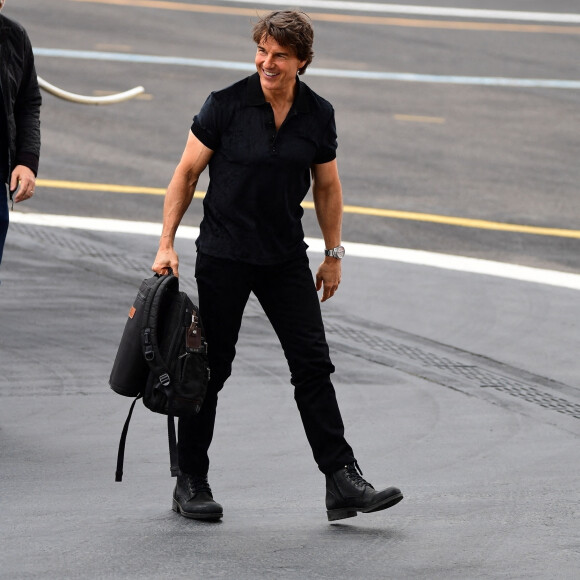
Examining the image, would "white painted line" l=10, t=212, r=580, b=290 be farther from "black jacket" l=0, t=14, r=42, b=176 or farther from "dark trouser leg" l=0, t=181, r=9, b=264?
"dark trouser leg" l=0, t=181, r=9, b=264

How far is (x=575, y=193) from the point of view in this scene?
14125 mm

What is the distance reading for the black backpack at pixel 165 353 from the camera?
5.50 metres

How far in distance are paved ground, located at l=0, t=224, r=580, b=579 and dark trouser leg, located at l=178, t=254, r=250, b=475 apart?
0.98ft

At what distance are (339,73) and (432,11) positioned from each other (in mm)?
5654

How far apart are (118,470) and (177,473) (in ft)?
0.78

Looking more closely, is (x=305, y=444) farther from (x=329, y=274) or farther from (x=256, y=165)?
(x=256, y=165)

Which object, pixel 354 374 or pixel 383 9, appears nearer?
pixel 354 374

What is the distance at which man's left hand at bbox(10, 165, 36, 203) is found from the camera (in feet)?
21.2

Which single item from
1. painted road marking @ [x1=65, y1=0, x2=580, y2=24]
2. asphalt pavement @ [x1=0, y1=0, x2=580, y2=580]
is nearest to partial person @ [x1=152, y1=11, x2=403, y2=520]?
asphalt pavement @ [x1=0, y1=0, x2=580, y2=580]

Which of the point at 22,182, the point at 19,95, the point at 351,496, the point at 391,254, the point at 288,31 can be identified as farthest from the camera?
the point at 391,254

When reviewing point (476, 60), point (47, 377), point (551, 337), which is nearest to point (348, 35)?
point (476, 60)

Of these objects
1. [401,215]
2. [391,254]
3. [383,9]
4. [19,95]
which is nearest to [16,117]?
[19,95]

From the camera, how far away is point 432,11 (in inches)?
957

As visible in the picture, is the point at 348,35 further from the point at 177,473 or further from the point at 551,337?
the point at 177,473
